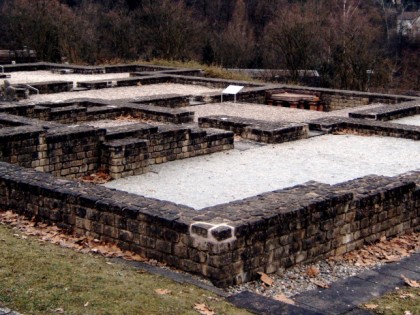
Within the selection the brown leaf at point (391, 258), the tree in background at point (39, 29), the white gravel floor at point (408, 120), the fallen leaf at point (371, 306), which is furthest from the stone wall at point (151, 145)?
the tree in background at point (39, 29)

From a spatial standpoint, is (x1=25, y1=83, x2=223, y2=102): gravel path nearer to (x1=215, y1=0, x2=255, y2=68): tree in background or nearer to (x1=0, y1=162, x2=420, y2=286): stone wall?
(x1=0, y1=162, x2=420, y2=286): stone wall

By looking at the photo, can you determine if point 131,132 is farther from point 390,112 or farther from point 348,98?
point 348,98

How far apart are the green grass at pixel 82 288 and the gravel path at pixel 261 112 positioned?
12.5 meters

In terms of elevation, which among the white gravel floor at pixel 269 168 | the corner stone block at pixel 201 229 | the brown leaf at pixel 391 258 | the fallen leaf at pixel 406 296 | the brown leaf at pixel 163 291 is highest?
the corner stone block at pixel 201 229

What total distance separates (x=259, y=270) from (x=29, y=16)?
3556 cm

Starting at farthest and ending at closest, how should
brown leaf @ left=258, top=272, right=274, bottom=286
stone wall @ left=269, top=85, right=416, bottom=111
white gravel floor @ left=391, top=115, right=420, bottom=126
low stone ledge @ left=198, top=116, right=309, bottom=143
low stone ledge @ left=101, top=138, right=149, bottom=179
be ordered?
stone wall @ left=269, top=85, right=416, bottom=111
white gravel floor @ left=391, top=115, right=420, bottom=126
low stone ledge @ left=198, top=116, right=309, bottom=143
low stone ledge @ left=101, top=138, right=149, bottom=179
brown leaf @ left=258, top=272, right=274, bottom=286

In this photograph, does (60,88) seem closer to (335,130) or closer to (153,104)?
(153,104)

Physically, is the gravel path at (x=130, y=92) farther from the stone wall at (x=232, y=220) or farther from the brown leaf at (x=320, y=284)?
the brown leaf at (x=320, y=284)

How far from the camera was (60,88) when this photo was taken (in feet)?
79.8

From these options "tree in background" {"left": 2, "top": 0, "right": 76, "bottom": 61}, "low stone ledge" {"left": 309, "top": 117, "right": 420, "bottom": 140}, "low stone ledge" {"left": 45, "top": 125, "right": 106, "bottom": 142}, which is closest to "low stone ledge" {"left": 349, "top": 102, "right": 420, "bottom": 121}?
"low stone ledge" {"left": 309, "top": 117, "right": 420, "bottom": 140}

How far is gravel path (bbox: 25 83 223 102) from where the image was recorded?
2303cm

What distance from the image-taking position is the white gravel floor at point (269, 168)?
1207 cm

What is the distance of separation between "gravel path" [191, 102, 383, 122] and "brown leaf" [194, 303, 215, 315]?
1335 centimetres

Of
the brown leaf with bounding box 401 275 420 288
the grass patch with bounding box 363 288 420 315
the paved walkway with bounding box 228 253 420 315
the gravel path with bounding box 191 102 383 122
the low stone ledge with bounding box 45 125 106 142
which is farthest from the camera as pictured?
the gravel path with bounding box 191 102 383 122
